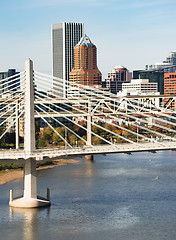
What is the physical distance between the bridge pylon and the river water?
3.26ft

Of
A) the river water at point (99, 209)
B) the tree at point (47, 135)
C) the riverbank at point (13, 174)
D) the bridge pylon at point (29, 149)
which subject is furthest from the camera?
the tree at point (47, 135)

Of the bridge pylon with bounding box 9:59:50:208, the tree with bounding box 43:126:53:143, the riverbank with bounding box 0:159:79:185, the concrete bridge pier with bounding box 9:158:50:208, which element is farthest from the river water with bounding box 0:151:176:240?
the tree with bounding box 43:126:53:143

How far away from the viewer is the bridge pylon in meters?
44.5

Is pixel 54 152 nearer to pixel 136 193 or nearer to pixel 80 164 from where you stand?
pixel 136 193

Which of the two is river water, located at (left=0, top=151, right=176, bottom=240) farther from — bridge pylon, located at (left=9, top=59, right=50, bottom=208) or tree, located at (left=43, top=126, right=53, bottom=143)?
tree, located at (left=43, top=126, right=53, bottom=143)

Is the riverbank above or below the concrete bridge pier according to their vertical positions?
below

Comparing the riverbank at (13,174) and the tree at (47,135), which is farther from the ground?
the tree at (47,135)

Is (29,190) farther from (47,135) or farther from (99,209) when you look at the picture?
(47,135)

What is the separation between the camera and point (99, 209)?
43375mm

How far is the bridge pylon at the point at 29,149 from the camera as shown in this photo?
Result: 4450cm

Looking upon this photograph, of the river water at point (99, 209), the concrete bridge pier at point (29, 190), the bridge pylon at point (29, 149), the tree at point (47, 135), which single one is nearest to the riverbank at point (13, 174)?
the river water at point (99, 209)

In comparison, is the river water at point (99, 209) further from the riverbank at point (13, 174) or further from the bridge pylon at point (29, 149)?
the riverbank at point (13, 174)

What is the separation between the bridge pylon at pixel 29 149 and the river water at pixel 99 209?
993 mm

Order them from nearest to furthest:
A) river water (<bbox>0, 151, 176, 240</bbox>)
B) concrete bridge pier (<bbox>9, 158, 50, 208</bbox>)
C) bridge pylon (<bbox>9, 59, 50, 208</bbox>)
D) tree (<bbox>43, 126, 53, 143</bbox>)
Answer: river water (<bbox>0, 151, 176, 240</bbox>) < bridge pylon (<bbox>9, 59, 50, 208</bbox>) < concrete bridge pier (<bbox>9, 158, 50, 208</bbox>) < tree (<bbox>43, 126, 53, 143</bbox>)
